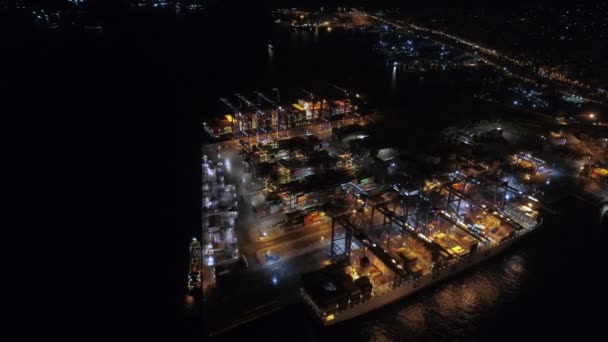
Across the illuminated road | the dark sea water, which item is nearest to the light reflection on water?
the dark sea water

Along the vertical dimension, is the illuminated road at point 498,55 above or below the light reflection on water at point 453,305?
above

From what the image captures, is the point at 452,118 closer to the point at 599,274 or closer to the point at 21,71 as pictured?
the point at 599,274

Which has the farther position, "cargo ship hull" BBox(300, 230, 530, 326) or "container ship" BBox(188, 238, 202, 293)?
"container ship" BBox(188, 238, 202, 293)

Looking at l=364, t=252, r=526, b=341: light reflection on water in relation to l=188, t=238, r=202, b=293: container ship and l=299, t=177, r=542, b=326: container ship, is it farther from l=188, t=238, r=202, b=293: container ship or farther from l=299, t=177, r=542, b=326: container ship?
l=188, t=238, r=202, b=293: container ship

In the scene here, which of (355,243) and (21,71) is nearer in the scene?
(355,243)

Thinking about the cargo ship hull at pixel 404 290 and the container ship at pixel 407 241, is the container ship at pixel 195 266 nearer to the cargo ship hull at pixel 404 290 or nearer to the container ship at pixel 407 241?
the container ship at pixel 407 241

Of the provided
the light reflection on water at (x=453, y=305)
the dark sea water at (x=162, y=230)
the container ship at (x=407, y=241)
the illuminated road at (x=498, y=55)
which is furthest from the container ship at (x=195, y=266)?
the illuminated road at (x=498, y=55)

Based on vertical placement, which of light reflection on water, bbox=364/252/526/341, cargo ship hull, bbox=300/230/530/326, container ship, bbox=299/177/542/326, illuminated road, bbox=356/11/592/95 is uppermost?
illuminated road, bbox=356/11/592/95

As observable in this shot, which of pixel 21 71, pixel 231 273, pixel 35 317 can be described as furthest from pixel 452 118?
pixel 21 71
